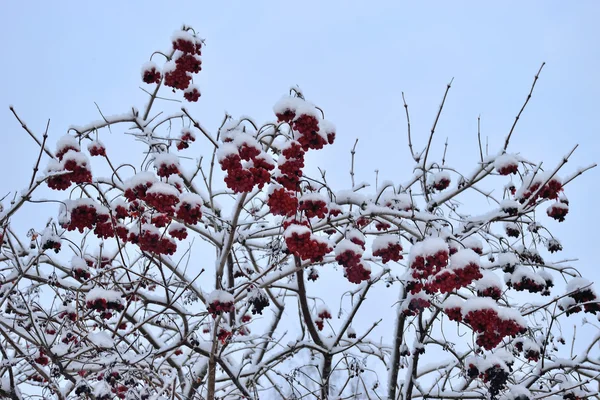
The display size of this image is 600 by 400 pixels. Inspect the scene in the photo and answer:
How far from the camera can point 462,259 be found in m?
3.78

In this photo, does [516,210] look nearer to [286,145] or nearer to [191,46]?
[286,145]

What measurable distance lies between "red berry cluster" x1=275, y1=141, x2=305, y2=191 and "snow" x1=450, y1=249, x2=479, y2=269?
118cm

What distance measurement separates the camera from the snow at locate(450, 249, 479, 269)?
375 cm

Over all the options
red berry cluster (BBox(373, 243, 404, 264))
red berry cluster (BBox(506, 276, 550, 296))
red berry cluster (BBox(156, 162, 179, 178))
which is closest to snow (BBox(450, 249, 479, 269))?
red berry cluster (BBox(373, 243, 404, 264))

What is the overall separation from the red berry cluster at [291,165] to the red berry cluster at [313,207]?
0.52 feet

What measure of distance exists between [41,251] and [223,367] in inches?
79.5

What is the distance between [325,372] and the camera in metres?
5.98

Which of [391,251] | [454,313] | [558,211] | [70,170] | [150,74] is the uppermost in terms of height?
[150,74]

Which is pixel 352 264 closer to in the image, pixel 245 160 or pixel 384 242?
pixel 384 242

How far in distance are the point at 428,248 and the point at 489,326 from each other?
2.13ft

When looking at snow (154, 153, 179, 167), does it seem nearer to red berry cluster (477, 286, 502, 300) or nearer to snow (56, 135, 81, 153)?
snow (56, 135, 81, 153)

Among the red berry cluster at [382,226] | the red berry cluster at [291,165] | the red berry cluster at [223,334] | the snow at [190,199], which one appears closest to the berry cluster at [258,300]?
the red berry cluster at [223,334]

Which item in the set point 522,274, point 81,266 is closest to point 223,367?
point 81,266

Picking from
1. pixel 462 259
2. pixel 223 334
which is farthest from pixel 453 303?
pixel 223 334
